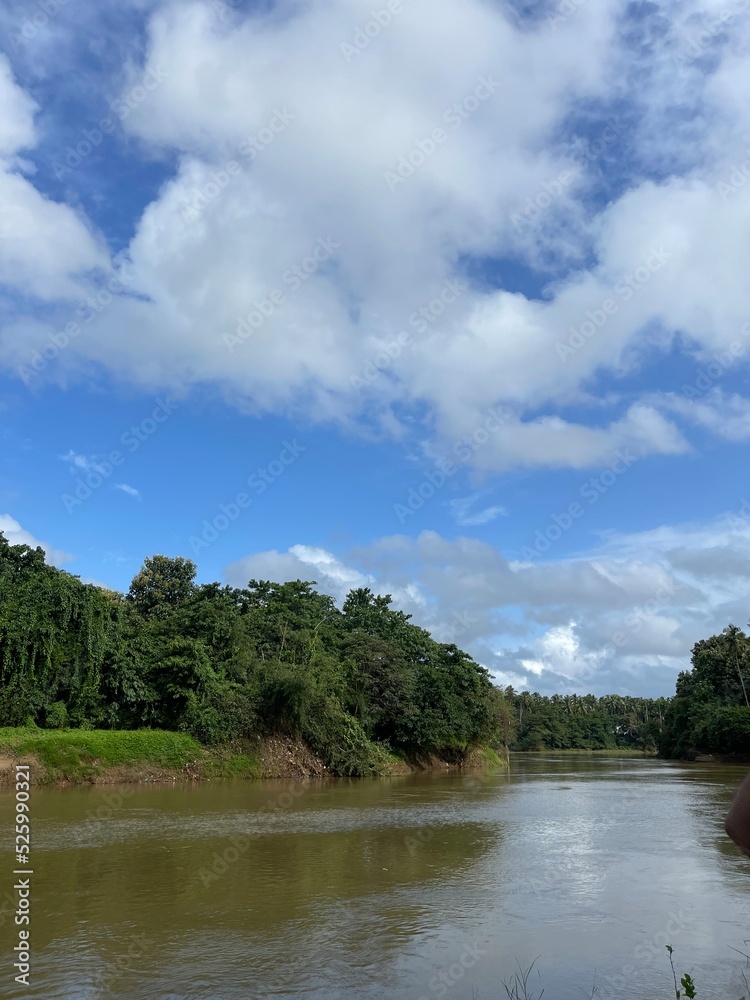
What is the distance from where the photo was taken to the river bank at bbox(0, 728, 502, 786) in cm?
2428

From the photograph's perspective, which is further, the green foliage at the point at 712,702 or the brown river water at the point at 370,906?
the green foliage at the point at 712,702

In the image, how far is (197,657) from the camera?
102ft

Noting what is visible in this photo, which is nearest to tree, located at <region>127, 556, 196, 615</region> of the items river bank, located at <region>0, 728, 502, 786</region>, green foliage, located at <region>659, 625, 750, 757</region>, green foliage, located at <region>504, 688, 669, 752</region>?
river bank, located at <region>0, 728, 502, 786</region>

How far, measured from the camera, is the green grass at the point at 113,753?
24391 mm

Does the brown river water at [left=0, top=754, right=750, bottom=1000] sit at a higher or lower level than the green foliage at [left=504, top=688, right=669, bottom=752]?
higher

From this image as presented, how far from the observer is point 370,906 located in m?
8.70

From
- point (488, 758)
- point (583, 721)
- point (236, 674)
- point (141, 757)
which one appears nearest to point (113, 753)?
point (141, 757)

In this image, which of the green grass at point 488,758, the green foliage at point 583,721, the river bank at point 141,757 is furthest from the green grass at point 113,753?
the green foliage at point 583,721

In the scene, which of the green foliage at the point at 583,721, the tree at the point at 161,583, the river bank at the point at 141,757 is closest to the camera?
the river bank at the point at 141,757

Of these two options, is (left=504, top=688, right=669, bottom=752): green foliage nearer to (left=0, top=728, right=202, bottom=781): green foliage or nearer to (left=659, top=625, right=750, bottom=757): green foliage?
(left=659, top=625, right=750, bottom=757): green foliage

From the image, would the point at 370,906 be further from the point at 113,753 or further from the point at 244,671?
the point at 244,671

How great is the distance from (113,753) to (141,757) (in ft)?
4.31

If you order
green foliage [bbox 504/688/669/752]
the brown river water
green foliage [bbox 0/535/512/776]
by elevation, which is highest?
green foliage [bbox 0/535/512/776]

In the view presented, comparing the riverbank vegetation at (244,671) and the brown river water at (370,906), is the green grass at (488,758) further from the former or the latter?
the brown river water at (370,906)
